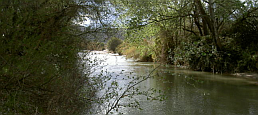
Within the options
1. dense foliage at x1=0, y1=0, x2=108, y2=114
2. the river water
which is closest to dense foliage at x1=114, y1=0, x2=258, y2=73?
the river water

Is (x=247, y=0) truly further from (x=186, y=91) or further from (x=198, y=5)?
(x=186, y=91)

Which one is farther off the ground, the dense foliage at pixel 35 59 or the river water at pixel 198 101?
the dense foliage at pixel 35 59

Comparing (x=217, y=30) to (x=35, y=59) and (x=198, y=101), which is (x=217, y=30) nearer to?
(x=198, y=101)

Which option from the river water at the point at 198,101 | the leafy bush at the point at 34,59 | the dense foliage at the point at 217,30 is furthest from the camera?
the dense foliage at the point at 217,30

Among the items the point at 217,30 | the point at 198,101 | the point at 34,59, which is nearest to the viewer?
the point at 34,59

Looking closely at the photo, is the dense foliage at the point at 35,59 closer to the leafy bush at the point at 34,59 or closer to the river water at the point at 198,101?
the leafy bush at the point at 34,59

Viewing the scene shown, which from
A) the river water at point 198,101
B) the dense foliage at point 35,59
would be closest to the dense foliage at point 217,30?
the river water at point 198,101

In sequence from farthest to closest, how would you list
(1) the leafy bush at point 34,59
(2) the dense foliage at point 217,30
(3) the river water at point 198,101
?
(2) the dense foliage at point 217,30
(3) the river water at point 198,101
(1) the leafy bush at point 34,59

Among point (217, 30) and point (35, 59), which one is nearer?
point (35, 59)

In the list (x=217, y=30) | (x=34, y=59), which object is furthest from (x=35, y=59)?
(x=217, y=30)

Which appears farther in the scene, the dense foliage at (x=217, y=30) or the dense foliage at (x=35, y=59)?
the dense foliage at (x=217, y=30)

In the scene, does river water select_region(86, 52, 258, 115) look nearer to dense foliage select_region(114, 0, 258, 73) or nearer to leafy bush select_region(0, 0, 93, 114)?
leafy bush select_region(0, 0, 93, 114)

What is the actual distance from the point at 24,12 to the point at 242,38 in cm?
963

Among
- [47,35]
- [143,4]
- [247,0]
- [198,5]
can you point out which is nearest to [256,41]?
[247,0]
